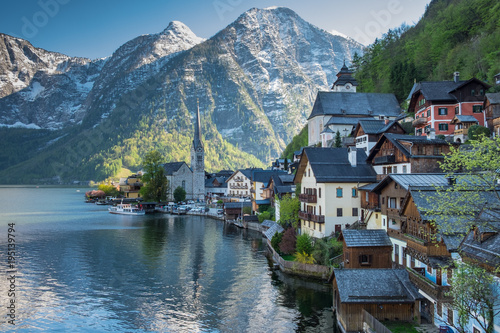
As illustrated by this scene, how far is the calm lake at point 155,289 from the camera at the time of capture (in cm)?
3197

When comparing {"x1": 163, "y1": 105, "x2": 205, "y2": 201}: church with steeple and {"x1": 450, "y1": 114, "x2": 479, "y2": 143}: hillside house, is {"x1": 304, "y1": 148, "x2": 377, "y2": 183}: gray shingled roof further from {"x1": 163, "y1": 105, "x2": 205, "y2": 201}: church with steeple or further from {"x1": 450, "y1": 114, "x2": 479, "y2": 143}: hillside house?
{"x1": 163, "y1": 105, "x2": 205, "y2": 201}: church with steeple

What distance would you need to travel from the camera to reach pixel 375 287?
28.5 metres

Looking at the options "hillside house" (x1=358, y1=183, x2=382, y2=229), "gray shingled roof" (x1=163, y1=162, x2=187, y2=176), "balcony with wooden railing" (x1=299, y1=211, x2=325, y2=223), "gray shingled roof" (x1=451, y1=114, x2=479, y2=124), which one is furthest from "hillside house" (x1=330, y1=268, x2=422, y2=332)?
"gray shingled roof" (x1=163, y1=162, x2=187, y2=176)

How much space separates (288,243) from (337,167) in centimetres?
1097

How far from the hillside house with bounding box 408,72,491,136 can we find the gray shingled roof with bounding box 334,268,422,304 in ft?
112

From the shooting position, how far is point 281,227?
59.5 meters

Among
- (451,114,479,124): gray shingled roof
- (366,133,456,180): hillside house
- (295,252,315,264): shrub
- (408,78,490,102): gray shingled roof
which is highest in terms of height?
(408,78,490,102): gray shingled roof

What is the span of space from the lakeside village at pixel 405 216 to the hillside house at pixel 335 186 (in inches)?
4.7

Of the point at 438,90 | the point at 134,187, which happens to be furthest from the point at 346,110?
the point at 134,187

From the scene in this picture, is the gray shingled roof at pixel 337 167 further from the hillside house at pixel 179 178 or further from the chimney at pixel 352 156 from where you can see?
the hillside house at pixel 179 178

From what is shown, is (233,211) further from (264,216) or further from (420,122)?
(420,122)

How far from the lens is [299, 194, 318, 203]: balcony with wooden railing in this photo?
5115cm

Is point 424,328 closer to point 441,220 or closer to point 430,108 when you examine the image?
point 441,220

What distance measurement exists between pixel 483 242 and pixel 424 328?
811 cm
